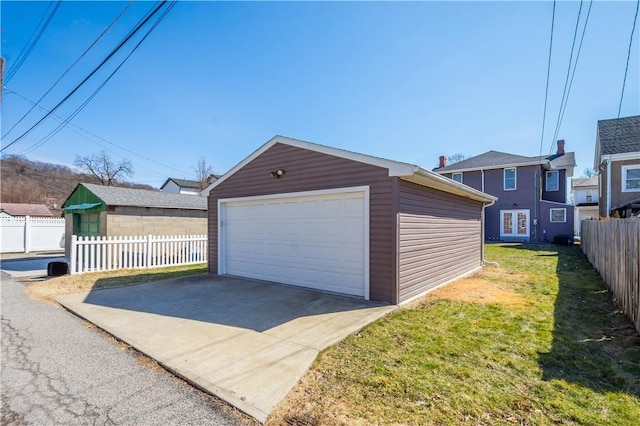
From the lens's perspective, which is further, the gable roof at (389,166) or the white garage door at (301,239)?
the white garage door at (301,239)

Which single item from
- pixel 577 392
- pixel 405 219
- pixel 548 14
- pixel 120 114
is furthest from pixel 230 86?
pixel 577 392

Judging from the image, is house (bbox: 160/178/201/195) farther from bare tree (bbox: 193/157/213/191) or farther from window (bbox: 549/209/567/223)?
window (bbox: 549/209/567/223)

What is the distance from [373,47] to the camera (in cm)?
863

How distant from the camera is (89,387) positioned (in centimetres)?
299

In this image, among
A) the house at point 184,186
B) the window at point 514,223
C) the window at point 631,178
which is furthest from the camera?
the house at point 184,186

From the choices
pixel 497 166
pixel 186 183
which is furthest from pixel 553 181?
pixel 186 183

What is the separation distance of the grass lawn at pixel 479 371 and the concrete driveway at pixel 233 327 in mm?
316

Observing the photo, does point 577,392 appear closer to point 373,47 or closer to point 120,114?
point 373,47

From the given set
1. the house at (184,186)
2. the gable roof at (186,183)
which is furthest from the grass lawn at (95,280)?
the gable roof at (186,183)

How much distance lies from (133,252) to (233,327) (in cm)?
782

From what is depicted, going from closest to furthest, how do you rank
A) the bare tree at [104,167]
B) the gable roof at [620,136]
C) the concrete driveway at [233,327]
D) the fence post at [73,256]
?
the concrete driveway at [233,327], the fence post at [73,256], the gable roof at [620,136], the bare tree at [104,167]

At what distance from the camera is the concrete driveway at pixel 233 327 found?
3098 millimetres

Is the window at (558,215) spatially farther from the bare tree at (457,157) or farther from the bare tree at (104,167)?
the bare tree at (104,167)

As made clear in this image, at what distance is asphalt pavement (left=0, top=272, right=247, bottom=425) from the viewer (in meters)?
2.54
